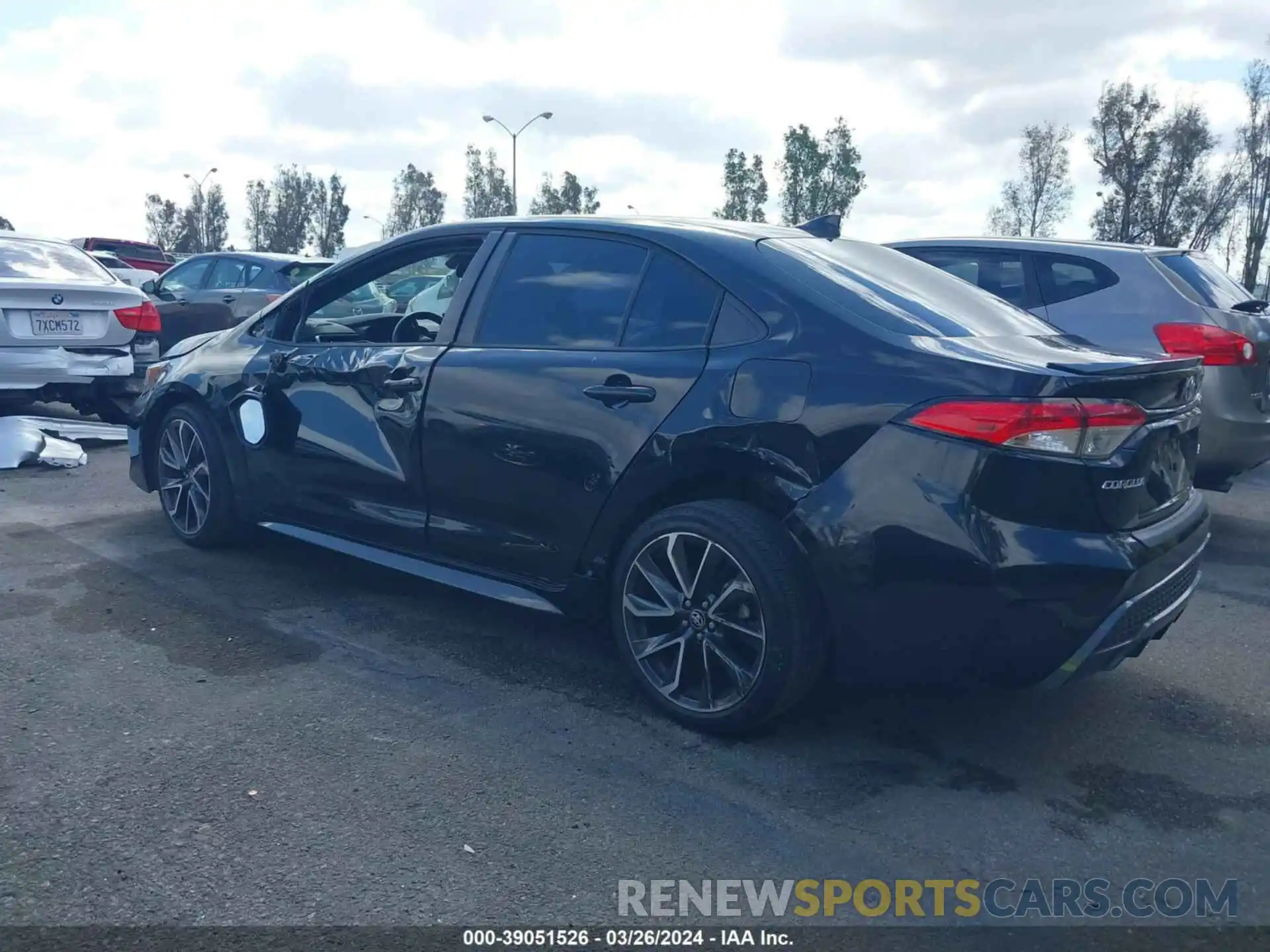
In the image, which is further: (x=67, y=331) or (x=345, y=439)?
(x=67, y=331)

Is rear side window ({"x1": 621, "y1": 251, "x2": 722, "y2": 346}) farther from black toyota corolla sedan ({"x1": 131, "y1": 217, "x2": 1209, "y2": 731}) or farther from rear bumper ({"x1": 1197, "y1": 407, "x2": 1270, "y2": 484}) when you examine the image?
rear bumper ({"x1": 1197, "y1": 407, "x2": 1270, "y2": 484})

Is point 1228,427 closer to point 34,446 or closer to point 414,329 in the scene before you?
point 414,329

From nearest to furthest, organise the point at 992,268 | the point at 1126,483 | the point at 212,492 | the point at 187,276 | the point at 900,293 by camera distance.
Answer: the point at 1126,483, the point at 900,293, the point at 212,492, the point at 992,268, the point at 187,276

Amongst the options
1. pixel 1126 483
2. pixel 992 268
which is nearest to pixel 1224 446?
pixel 992 268

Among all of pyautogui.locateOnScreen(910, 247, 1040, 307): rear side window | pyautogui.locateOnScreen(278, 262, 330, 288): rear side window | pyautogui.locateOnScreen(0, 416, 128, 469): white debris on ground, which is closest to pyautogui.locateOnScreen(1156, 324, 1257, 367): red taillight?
pyautogui.locateOnScreen(910, 247, 1040, 307): rear side window

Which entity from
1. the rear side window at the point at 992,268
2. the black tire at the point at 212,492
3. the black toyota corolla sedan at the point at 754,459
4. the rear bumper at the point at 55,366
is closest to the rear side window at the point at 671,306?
the black toyota corolla sedan at the point at 754,459

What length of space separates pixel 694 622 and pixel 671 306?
41.3 inches

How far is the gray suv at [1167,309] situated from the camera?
20.2 feet

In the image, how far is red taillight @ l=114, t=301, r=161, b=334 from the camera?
350 inches

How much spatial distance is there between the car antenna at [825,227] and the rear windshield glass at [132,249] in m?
30.3

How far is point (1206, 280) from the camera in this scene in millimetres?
6574

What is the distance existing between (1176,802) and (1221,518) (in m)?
4.44

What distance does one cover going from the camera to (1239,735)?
12.4 feet

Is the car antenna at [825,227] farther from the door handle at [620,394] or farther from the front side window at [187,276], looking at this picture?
the front side window at [187,276]
